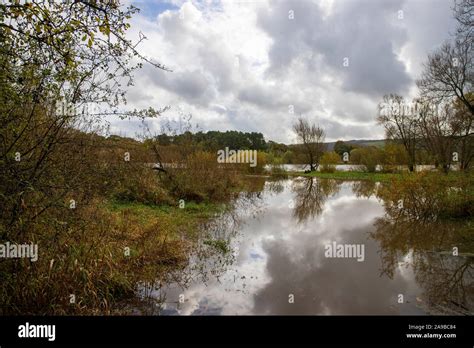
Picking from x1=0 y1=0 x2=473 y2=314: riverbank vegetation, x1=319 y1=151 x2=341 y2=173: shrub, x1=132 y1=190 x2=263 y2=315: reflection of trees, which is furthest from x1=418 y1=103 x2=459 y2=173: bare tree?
x1=0 y1=0 x2=473 y2=314: riverbank vegetation

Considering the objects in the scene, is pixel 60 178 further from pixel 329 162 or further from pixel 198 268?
pixel 329 162

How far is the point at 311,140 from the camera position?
42.4 metres

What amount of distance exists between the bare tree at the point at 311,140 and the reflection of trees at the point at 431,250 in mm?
30871

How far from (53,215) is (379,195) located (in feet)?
57.0

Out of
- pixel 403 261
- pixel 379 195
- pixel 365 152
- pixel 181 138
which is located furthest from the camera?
pixel 365 152

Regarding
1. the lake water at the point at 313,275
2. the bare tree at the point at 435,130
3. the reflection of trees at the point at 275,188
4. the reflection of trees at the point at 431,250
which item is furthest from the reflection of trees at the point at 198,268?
the bare tree at the point at 435,130

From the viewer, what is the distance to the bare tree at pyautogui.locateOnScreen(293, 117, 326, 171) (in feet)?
139

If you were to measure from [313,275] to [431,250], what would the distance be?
3.55 m

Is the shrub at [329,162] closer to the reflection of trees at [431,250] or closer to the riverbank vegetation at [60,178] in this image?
the reflection of trees at [431,250]

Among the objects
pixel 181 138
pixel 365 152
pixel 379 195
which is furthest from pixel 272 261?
pixel 365 152

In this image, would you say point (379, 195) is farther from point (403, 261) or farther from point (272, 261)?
point (272, 261)

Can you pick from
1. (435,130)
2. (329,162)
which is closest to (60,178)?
(435,130)

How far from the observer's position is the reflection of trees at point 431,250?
518cm
